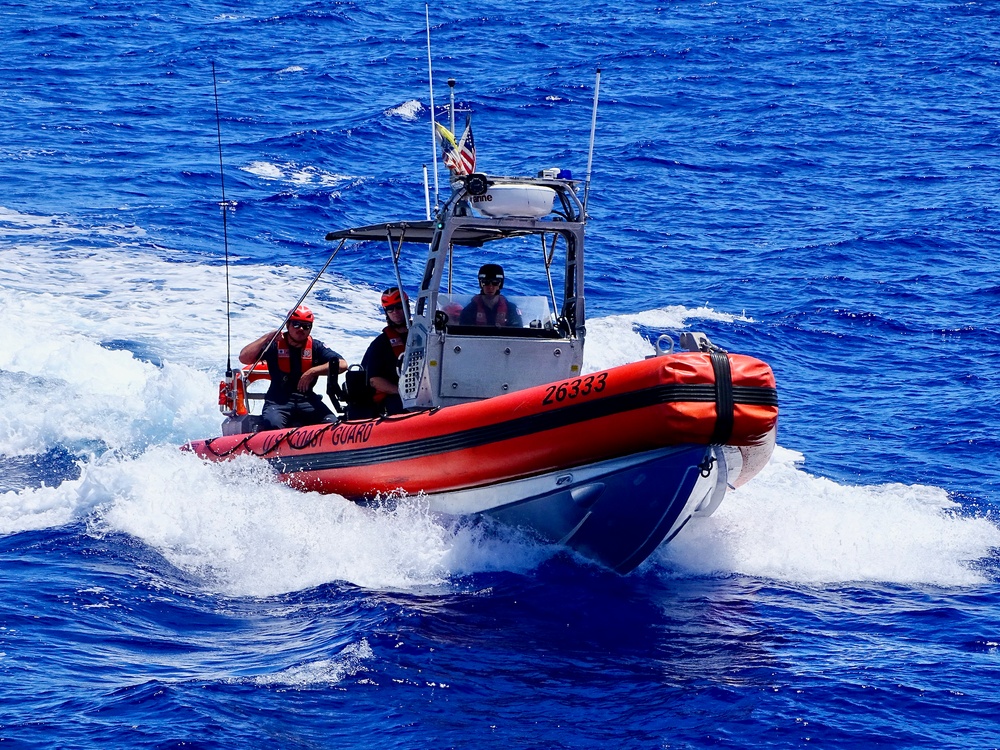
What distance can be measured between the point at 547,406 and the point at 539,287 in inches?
291

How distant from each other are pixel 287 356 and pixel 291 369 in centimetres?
10

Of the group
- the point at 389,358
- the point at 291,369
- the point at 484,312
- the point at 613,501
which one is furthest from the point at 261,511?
the point at 613,501

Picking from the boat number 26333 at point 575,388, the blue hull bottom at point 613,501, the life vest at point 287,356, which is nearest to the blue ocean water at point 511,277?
the blue hull bottom at point 613,501

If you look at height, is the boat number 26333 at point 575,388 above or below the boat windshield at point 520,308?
below

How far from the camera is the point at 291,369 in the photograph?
866 cm

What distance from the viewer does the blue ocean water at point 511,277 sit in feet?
17.7

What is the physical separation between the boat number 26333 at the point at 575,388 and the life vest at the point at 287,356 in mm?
2732

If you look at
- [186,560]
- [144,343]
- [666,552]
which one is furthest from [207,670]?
[144,343]

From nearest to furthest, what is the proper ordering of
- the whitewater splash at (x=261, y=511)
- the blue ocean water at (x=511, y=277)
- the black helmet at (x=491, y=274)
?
the blue ocean water at (x=511, y=277) < the whitewater splash at (x=261, y=511) < the black helmet at (x=491, y=274)

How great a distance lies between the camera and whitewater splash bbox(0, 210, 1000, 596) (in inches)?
273

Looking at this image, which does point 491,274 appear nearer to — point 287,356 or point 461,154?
point 461,154

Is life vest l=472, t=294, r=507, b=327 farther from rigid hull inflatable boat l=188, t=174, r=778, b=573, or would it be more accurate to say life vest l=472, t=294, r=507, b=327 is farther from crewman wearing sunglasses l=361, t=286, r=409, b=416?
crewman wearing sunglasses l=361, t=286, r=409, b=416

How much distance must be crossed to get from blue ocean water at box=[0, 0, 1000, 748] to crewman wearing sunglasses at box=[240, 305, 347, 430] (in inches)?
25.2

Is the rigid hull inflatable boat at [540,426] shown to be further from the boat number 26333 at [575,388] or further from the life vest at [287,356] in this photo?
the life vest at [287,356]
